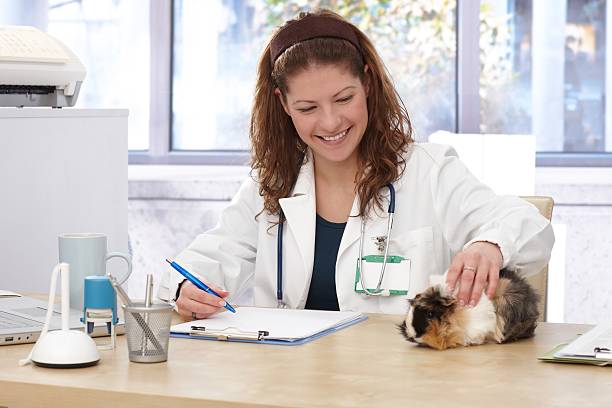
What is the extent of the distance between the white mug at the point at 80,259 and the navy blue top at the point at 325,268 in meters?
0.54

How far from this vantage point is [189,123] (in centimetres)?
465

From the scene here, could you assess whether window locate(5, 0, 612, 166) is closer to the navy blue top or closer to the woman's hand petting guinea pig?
the navy blue top

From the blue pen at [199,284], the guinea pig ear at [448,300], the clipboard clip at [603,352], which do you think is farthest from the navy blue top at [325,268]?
the clipboard clip at [603,352]

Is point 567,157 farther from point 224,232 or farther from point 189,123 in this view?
point 224,232

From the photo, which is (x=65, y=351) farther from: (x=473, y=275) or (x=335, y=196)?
(x=335, y=196)

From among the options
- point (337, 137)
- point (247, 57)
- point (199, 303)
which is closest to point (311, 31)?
point (337, 137)

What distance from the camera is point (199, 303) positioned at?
1.83 m

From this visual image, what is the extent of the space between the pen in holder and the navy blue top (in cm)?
76

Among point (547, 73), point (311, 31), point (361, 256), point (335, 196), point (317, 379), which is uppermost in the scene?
point (547, 73)

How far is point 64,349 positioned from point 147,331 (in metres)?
0.12

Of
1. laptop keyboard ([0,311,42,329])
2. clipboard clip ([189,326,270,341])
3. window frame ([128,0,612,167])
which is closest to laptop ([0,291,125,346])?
laptop keyboard ([0,311,42,329])

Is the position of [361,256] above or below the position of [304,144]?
below

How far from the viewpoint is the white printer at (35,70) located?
9.61 feet

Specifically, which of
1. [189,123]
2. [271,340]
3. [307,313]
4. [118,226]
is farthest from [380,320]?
[189,123]
